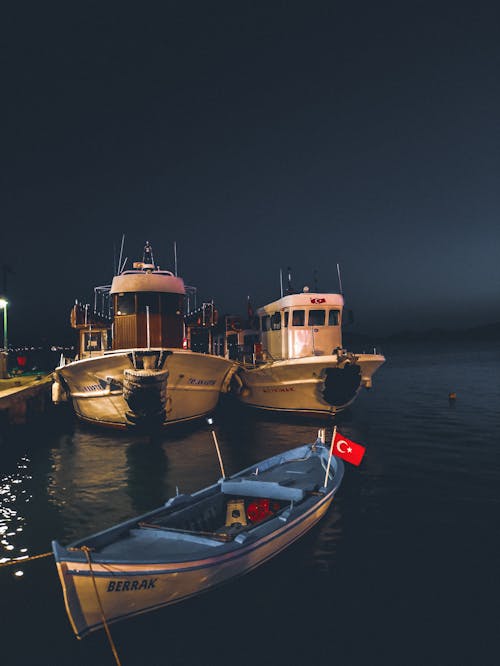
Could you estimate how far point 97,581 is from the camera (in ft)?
21.3

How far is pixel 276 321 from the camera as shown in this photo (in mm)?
30828

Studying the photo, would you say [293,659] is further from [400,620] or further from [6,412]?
[6,412]

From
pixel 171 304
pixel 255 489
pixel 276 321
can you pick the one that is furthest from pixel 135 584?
pixel 276 321

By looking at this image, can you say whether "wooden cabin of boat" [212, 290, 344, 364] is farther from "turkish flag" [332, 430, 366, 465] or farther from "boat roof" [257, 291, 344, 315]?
"turkish flag" [332, 430, 366, 465]

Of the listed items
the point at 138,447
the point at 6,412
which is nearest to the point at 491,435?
the point at 138,447

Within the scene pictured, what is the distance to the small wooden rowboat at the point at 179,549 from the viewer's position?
6.57 m

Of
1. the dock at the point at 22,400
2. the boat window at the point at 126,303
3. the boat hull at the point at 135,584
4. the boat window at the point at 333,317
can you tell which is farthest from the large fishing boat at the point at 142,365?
the boat hull at the point at 135,584

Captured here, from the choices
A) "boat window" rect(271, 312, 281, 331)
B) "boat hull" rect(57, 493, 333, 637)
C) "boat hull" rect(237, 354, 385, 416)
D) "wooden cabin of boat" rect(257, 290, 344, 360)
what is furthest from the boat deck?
"boat window" rect(271, 312, 281, 331)

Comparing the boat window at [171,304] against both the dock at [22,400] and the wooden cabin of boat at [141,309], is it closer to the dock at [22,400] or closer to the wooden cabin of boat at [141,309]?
the wooden cabin of boat at [141,309]

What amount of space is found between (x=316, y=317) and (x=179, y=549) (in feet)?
72.1

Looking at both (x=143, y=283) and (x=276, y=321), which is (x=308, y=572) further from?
(x=276, y=321)

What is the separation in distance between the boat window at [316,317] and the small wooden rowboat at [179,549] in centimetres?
1761

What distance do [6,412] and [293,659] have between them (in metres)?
21.1

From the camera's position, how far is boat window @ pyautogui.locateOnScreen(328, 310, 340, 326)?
2891cm
